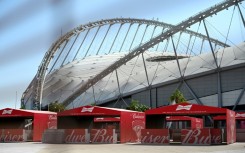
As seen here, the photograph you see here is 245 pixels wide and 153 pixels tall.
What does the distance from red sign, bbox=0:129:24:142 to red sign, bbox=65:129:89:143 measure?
6.96 meters

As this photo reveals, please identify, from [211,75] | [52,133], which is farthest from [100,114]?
[211,75]

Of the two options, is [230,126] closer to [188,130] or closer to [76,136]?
[188,130]

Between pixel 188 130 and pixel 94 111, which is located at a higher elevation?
pixel 94 111

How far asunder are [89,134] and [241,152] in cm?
1865

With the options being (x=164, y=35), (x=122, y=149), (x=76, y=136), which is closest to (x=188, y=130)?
(x=122, y=149)

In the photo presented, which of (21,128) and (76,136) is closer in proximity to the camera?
(76,136)

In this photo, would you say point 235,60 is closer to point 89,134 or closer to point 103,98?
point 103,98

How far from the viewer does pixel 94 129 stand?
40.0 meters

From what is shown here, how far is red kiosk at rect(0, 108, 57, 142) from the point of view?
144 ft

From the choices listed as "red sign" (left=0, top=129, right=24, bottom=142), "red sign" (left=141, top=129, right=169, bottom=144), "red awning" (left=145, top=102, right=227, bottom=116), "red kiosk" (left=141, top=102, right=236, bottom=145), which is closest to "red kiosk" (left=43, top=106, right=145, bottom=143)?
"red kiosk" (left=141, top=102, right=236, bottom=145)

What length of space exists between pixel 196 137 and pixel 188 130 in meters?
1.00

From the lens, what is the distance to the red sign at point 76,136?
39625 millimetres

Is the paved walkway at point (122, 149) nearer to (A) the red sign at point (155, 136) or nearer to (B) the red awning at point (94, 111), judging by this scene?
(A) the red sign at point (155, 136)

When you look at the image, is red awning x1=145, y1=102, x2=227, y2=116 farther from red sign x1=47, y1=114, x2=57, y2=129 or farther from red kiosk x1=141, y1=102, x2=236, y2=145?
red sign x1=47, y1=114, x2=57, y2=129
